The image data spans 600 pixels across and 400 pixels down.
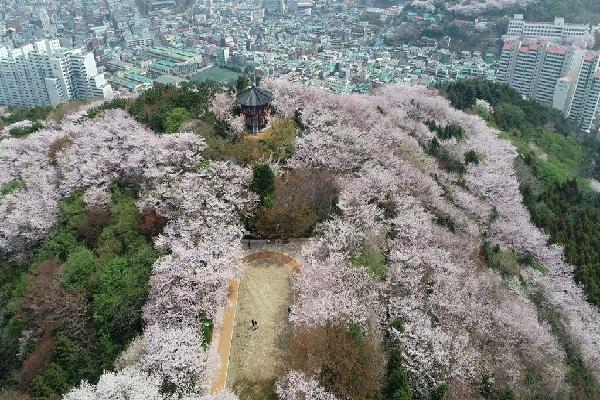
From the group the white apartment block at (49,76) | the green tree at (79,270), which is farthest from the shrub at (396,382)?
the white apartment block at (49,76)

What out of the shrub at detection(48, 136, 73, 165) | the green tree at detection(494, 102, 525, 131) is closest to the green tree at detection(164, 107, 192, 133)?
the shrub at detection(48, 136, 73, 165)

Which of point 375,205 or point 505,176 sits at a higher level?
point 375,205

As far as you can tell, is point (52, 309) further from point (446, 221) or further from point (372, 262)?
point (446, 221)

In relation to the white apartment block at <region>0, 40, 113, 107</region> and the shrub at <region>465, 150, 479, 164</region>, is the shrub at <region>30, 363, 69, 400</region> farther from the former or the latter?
the white apartment block at <region>0, 40, 113, 107</region>

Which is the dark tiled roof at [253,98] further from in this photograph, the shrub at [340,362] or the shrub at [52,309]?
the shrub at [340,362]

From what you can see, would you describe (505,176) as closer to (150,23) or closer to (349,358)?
(349,358)

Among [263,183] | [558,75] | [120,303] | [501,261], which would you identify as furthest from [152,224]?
[558,75]

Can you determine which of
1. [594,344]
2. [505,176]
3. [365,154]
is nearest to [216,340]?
[365,154]
